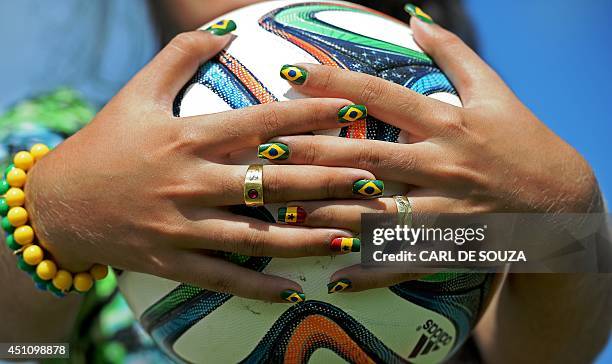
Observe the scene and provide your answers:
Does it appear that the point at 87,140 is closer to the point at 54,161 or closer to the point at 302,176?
the point at 54,161

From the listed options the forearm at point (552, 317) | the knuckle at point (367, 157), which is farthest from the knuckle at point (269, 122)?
the forearm at point (552, 317)

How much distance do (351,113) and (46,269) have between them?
0.49 meters

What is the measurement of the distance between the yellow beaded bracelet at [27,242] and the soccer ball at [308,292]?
0.07 metres

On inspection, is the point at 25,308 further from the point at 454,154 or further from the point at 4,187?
the point at 454,154

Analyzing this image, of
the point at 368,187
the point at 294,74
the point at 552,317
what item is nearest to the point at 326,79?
the point at 294,74

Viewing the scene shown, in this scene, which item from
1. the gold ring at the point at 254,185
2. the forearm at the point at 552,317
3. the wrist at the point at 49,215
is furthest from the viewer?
the forearm at the point at 552,317

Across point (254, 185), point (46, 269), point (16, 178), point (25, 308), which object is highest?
point (254, 185)

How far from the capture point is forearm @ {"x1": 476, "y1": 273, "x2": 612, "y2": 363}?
1096mm

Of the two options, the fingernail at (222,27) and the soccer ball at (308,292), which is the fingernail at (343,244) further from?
the fingernail at (222,27)

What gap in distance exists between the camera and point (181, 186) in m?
0.83

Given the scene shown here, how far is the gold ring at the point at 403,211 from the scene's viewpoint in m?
0.84

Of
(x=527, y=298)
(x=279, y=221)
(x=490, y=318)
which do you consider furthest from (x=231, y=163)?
(x=490, y=318)

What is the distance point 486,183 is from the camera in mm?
894

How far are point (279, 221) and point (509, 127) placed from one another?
345 mm
